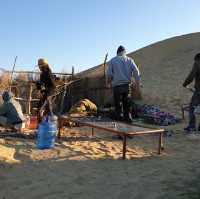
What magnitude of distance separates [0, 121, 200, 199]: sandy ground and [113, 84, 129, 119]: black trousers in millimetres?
1050

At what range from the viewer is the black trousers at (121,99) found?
938cm

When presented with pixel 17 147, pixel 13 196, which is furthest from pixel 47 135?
pixel 13 196

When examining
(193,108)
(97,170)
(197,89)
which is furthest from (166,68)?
(97,170)

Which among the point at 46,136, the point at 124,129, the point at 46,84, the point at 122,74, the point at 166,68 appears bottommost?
the point at 46,136

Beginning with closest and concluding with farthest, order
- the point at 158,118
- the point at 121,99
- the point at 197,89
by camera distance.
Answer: the point at 121,99, the point at 197,89, the point at 158,118

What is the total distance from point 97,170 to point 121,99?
3450mm

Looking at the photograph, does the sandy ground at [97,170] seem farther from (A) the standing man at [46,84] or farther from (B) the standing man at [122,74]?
(A) the standing man at [46,84]

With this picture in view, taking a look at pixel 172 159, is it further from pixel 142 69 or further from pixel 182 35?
pixel 182 35

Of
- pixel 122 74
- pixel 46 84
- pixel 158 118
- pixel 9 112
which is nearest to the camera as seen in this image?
pixel 9 112

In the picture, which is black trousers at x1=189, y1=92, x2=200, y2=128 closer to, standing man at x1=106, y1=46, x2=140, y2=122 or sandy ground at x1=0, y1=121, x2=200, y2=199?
sandy ground at x1=0, y1=121, x2=200, y2=199

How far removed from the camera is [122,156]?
7145 millimetres

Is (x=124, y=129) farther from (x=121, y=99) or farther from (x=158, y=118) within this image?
(x=158, y=118)

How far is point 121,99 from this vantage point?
9516 millimetres

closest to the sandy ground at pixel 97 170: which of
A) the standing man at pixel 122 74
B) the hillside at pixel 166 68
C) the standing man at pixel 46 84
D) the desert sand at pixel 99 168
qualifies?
the desert sand at pixel 99 168
